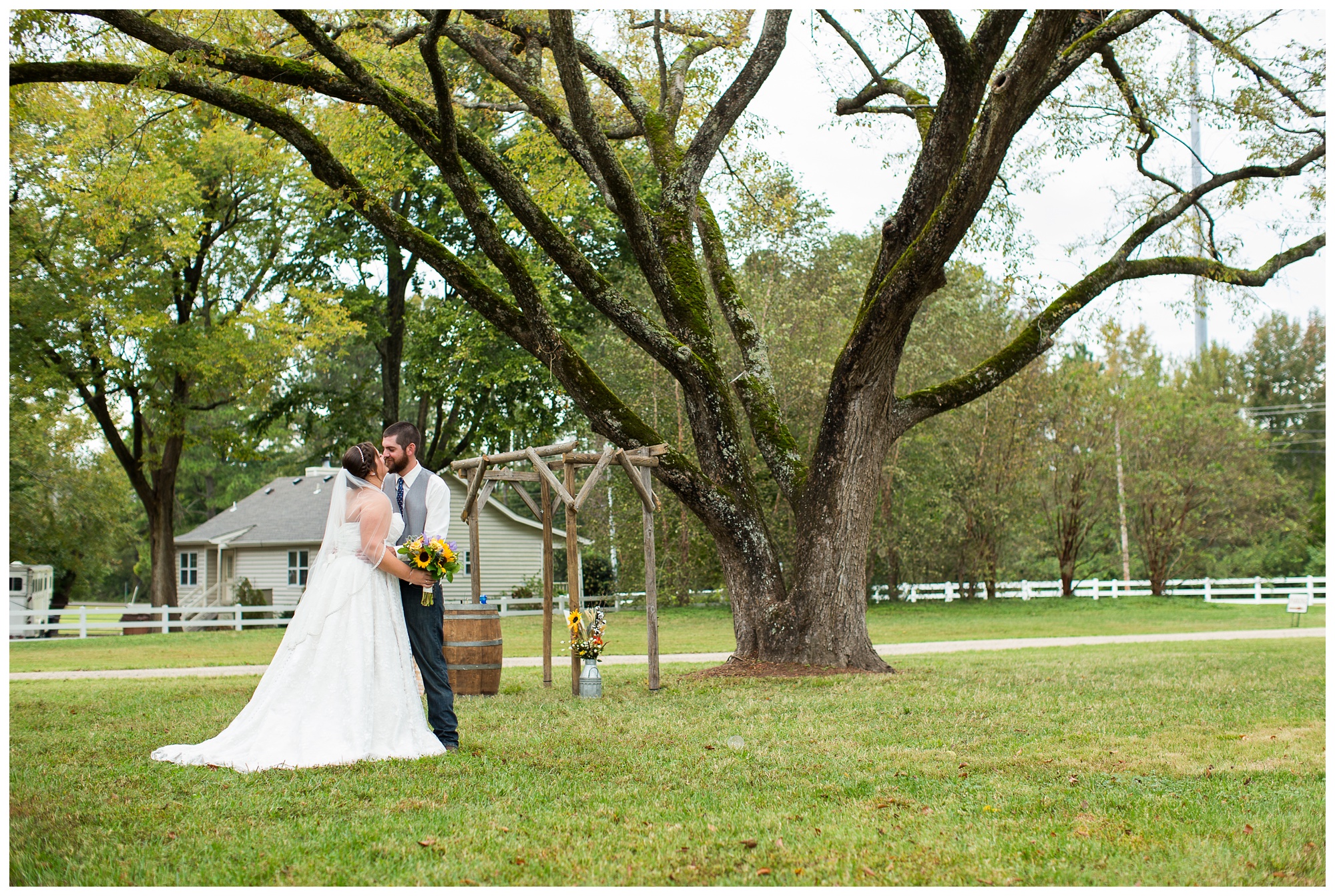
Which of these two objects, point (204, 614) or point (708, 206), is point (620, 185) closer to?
point (708, 206)

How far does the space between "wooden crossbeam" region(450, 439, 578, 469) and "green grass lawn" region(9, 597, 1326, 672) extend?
704cm

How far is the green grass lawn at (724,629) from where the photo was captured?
19875 mm

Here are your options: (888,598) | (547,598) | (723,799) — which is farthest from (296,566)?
(723,799)

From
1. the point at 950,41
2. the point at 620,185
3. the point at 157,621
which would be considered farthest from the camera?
the point at 157,621

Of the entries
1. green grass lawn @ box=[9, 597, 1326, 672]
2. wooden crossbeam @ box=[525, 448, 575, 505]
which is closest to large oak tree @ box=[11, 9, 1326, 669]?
wooden crossbeam @ box=[525, 448, 575, 505]

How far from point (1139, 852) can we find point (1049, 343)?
872 cm

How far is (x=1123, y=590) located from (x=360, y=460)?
3742cm

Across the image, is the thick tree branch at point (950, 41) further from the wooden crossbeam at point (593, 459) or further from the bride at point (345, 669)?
the bride at point (345, 669)

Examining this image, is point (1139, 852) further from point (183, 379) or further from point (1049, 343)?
point (183, 379)

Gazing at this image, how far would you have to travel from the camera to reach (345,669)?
7.03 m

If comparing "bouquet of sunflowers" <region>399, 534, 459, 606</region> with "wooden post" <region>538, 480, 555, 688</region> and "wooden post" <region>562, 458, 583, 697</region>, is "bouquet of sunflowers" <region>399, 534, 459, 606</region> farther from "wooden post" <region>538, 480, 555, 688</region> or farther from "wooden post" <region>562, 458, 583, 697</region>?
"wooden post" <region>538, 480, 555, 688</region>

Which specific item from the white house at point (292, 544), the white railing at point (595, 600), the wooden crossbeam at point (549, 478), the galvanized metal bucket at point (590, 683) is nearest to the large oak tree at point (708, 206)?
the wooden crossbeam at point (549, 478)

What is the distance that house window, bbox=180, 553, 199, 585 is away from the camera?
41375 mm

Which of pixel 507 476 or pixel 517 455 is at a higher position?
pixel 517 455
